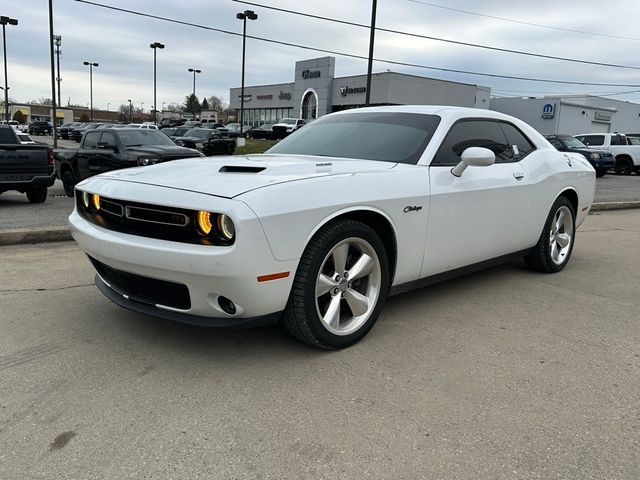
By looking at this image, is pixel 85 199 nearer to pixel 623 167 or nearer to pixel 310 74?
pixel 623 167

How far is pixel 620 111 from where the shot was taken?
5662 centimetres

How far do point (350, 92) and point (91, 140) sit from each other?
4139cm

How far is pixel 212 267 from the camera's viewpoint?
9.00 feet

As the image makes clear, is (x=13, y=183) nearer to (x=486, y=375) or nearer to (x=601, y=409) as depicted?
(x=486, y=375)

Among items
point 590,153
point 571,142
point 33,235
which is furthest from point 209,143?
point 33,235

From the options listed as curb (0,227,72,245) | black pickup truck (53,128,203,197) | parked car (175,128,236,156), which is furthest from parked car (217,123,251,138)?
curb (0,227,72,245)

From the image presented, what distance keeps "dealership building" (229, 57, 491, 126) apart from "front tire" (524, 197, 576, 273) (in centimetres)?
4255

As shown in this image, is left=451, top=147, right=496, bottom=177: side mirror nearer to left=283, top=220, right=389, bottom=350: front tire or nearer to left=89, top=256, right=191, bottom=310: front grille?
left=283, top=220, right=389, bottom=350: front tire

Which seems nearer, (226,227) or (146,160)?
(226,227)

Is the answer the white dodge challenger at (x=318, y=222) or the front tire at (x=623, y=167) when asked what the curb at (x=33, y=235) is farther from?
the front tire at (x=623, y=167)

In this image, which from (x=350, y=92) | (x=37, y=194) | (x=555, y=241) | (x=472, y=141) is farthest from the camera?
(x=350, y=92)

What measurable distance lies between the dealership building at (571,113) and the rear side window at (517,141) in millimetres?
43351

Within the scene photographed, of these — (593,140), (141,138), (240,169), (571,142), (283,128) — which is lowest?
(141,138)

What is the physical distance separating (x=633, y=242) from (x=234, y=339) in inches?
247
